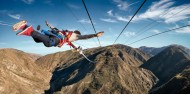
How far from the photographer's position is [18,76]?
134 m

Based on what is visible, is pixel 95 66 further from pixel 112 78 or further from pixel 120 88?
pixel 120 88

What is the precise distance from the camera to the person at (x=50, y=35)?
1079 cm

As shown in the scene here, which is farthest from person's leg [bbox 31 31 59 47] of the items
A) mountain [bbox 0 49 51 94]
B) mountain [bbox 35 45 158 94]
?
mountain [bbox 0 49 51 94]

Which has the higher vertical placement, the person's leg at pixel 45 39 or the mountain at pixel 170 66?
the person's leg at pixel 45 39

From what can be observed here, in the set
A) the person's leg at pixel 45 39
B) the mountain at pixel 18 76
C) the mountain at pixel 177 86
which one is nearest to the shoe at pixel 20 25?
the person's leg at pixel 45 39

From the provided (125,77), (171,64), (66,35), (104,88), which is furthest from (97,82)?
(66,35)

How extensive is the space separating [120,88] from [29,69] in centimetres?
7496

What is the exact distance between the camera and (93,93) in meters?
114

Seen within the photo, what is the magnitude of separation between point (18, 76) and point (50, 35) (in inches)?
5249

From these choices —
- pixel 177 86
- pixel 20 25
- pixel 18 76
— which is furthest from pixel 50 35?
pixel 18 76

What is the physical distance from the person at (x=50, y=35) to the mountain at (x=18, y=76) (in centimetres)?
10967

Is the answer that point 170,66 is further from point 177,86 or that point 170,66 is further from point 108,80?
point 108,80

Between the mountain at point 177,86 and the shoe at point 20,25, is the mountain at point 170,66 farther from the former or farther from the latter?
the shoe at point 20,25

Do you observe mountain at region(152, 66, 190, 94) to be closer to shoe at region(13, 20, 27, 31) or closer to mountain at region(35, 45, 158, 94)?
mountain at region(35, 45, 158, 94)
